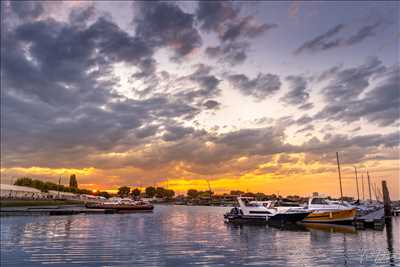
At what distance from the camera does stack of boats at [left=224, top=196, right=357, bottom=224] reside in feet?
219

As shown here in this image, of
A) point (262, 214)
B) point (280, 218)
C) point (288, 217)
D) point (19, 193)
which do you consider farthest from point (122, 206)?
point (288, 217)

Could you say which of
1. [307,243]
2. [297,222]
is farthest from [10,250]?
[297,222]

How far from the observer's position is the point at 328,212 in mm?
68125

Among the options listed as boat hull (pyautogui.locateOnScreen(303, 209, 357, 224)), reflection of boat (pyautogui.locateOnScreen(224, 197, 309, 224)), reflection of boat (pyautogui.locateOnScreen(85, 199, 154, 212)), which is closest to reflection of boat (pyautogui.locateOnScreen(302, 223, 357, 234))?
boat hull (pyautogui.locateOnScreen(303, 209, 357, 224))

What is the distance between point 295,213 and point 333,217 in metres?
7.58

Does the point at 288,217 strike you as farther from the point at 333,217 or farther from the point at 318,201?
the point at 333,217

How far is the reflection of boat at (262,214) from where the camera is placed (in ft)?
237

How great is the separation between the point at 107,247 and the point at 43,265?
10.8m

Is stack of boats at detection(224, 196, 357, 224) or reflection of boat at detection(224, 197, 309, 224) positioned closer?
stack of boats at detection(224, 196, 357, 224)

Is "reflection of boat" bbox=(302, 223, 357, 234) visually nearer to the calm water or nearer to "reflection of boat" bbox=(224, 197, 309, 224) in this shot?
"reflection of boat" bbox=(224, 197, 309, 224)

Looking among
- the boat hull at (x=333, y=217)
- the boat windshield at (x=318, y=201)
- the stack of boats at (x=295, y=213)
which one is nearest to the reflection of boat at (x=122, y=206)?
the stack of boats at (x=295, y=213)

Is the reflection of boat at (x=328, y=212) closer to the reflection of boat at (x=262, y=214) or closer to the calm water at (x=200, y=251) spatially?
the reflection of boat at (x=262, y=214)

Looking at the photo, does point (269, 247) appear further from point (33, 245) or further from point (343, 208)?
point (343, 208)

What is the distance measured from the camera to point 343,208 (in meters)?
70.6
